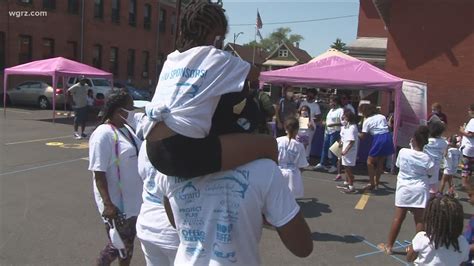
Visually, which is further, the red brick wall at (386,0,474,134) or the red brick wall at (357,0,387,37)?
the red brick wall at (357,0,387,37)


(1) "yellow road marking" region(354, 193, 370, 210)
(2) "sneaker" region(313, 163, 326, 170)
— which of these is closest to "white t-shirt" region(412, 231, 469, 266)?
(1) "yellow road marking" region(354, 193, 370, 210)

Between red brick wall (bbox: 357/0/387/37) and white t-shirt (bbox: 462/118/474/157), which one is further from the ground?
red brick wall (bbox: 357/0/387/37)

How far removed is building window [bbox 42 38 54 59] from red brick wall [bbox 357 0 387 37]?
72.3 ft

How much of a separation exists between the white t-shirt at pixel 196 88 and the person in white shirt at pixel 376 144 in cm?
821

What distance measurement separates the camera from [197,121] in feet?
5.38

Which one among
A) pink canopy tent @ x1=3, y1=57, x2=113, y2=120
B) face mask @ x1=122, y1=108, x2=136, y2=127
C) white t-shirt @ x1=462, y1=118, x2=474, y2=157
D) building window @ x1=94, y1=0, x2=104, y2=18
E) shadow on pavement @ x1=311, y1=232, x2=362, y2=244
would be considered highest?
building window @ x1=94, y1=0, x2=104, y2=18

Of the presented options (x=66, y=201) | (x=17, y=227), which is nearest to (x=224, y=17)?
(x=17, y=227)

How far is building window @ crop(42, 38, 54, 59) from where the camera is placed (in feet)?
96.9

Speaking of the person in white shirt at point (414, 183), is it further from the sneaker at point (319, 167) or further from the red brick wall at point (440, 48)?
the red brick wall at point (440, 48)

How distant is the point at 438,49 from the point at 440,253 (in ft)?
46.1

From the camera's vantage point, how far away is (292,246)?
5.59 ft

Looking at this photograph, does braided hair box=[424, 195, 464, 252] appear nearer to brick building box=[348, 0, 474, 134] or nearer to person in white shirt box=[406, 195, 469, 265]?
person in white shirt box=[406, 195, 469, 265]

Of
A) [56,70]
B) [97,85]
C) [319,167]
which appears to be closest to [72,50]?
[97,85]

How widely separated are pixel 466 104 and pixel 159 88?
15868mm
